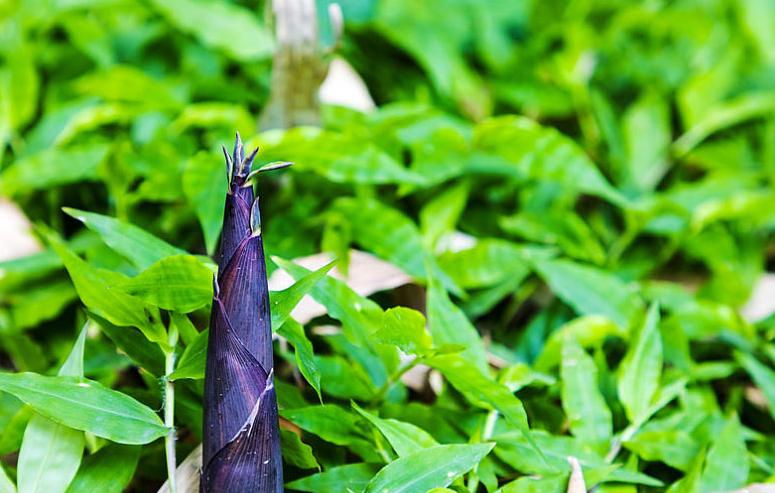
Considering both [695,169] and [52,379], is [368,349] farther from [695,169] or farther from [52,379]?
[695,169]

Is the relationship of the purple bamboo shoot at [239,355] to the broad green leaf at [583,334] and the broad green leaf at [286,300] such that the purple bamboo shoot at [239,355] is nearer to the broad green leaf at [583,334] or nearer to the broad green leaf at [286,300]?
the broad green leaf at [286,300]

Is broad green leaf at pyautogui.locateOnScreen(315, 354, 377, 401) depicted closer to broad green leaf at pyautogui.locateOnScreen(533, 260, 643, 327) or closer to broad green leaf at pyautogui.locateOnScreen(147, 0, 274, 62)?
broad green leaf at pyautogui.locateOnScreen(533, 260, 643, 327)

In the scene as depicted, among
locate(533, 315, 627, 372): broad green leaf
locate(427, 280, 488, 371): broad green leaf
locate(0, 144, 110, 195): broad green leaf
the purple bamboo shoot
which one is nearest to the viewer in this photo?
the purple bamboo shoot

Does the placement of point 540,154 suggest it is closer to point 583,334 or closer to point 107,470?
point 583,334

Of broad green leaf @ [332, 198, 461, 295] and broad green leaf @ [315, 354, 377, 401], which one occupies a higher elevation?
broad green leaf @ [332, 198, 461, 295]

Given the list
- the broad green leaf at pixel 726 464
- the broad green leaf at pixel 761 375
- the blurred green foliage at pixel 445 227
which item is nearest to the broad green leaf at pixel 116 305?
the blurred green foliage at pixel 445 227

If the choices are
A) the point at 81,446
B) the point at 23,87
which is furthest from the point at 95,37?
the point at 81,446

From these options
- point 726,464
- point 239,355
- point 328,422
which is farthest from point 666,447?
point 239,355

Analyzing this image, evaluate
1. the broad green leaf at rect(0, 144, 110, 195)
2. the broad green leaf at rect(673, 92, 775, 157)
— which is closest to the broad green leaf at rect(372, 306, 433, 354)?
the broad green leaf at rect(0, 144, 110, 195)
